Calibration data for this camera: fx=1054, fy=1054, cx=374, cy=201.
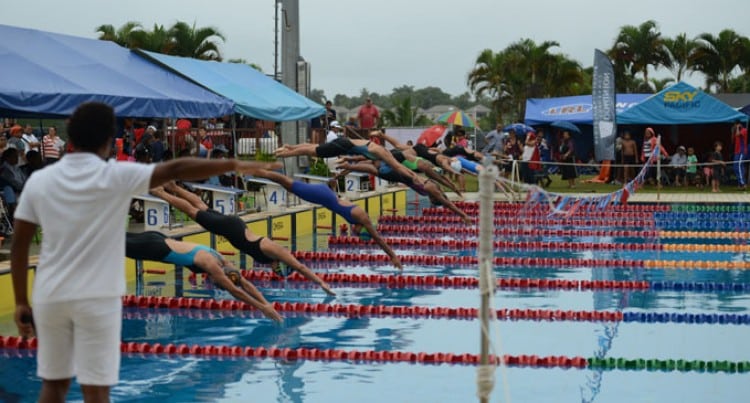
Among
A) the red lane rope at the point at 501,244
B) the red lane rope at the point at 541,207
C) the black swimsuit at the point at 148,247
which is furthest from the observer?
the red lane rope at the point at 541,207

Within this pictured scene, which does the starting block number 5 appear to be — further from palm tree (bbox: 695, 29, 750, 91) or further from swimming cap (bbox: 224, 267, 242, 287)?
palm tree (bbox: 695, 29, 750, 91)

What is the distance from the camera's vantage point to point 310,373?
25.1 ft

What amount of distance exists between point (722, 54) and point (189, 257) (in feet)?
124

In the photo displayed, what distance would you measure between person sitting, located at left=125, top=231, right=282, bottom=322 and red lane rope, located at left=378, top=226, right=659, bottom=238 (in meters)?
8.71

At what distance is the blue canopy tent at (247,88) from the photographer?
16281 millimetres

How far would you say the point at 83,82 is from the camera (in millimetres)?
12258

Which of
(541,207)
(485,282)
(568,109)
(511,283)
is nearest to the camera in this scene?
(485,282)

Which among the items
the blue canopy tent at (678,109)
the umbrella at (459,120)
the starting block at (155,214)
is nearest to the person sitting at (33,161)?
the starting block at (155,214)

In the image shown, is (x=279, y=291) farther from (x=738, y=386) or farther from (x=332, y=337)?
(x=738, y=386)

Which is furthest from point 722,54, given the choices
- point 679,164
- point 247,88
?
point 247,88

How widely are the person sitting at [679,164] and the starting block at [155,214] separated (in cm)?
1560

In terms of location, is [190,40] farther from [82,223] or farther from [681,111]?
[82,223]

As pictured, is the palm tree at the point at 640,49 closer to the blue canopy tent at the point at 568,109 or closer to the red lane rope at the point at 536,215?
the blue canopy tent at the point at 568,109

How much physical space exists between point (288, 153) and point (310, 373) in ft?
17.2
